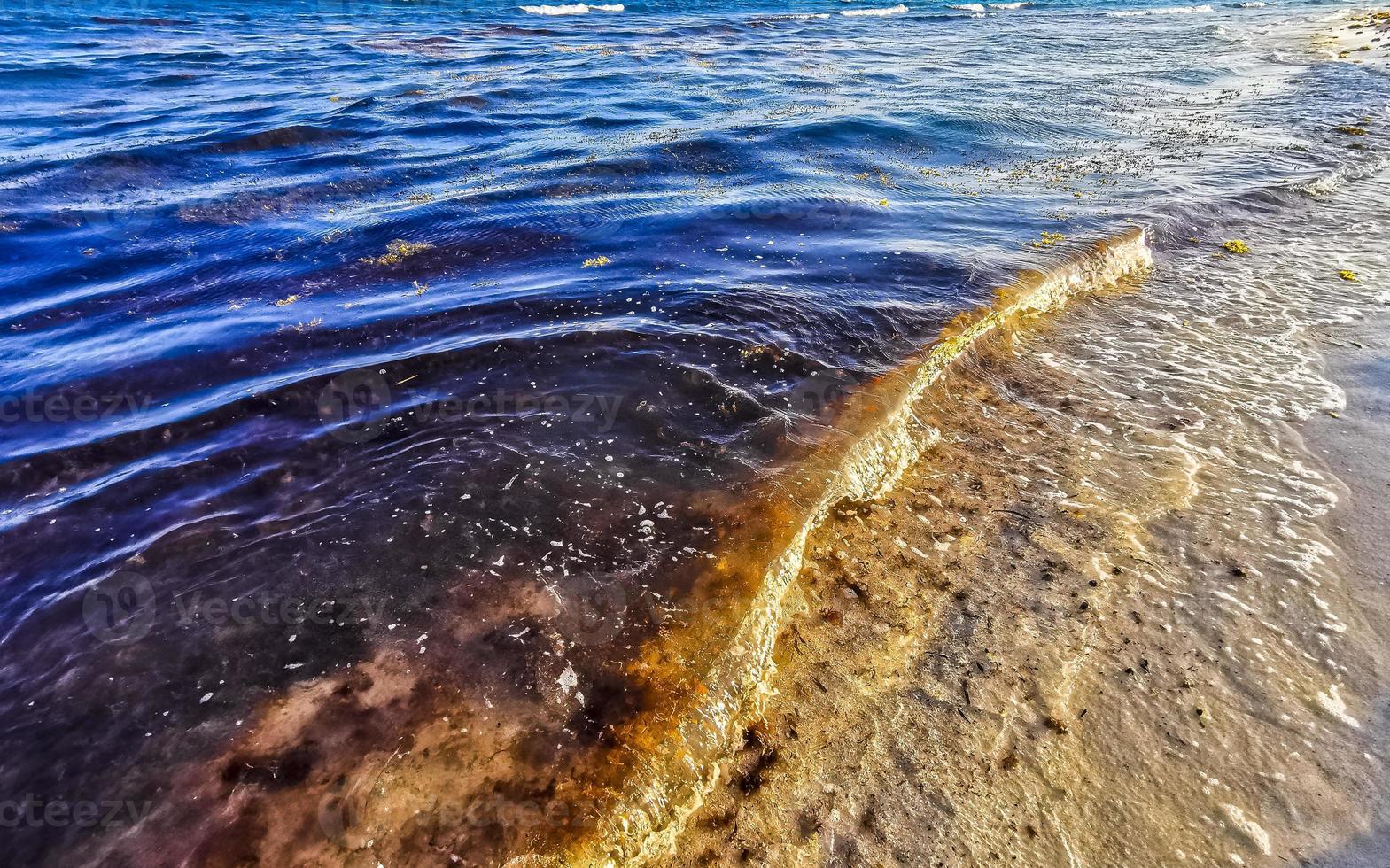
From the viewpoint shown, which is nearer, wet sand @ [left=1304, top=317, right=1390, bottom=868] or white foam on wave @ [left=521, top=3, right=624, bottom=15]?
wet sand @ [left=1304, top=317, right=1390, bottom=868]

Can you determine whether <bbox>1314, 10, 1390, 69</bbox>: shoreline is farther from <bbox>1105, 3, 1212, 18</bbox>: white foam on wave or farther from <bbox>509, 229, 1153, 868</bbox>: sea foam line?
<bbox>509, 229, 1153, 868</bbox>: sea foam line

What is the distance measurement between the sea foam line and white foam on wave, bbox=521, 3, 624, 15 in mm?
37588

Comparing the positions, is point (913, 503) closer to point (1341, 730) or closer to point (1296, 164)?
point (1341, 730)

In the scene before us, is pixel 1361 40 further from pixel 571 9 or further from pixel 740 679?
pixel 571 9

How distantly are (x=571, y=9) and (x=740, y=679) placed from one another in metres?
42.3

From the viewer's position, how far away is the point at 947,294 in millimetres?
6895

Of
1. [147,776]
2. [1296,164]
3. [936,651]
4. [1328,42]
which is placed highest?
[1328,42]

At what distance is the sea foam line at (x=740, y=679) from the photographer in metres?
2.76

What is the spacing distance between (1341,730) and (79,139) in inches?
751

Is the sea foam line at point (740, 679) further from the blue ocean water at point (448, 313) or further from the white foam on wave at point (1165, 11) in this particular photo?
the white foam on wave at point (1165, 11)

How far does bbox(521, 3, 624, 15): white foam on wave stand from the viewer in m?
35.8

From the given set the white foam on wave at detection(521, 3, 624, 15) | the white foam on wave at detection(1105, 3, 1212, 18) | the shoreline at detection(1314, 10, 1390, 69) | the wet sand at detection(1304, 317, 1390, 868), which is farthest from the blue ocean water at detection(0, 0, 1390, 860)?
the white foam on wave at detection(521, 3, 624, 15)

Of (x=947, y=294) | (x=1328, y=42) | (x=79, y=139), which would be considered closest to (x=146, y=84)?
(x=79, y=139)

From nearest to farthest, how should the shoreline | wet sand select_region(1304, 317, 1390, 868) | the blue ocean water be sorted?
wet sand select_region(1304, 317, 1390, 868) → the blue ocean water → the shoreline
